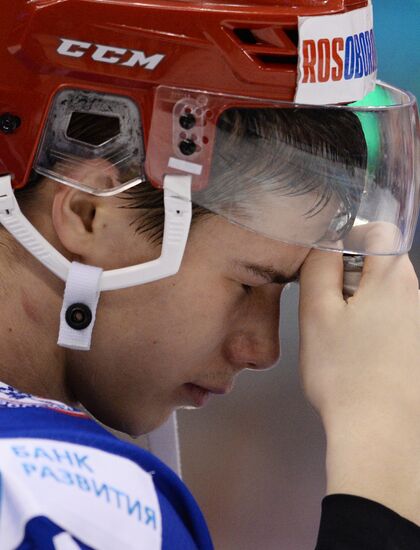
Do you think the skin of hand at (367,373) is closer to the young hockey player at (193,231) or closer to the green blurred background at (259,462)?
the young hockey player at (193,231)

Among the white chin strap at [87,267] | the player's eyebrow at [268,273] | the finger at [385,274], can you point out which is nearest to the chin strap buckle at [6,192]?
the white chin strap at [87,267]

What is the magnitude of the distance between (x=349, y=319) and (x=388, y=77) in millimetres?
1242

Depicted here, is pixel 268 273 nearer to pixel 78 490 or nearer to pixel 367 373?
pixel 367 373

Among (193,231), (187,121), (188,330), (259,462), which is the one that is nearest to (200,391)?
(188,330)

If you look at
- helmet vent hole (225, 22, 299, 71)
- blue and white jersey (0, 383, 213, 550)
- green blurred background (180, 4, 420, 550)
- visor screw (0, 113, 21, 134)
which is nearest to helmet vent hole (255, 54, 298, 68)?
helmet vent hole (225, 22, 299, 71)

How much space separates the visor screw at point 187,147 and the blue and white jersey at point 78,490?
0.26 m

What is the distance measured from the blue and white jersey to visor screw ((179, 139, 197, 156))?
0.85 feet

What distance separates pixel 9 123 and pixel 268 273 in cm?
30

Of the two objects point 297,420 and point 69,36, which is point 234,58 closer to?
point 69,36

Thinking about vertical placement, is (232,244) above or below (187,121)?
below

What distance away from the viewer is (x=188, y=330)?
1123 mm

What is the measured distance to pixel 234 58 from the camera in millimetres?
1002

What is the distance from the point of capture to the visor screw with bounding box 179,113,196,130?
1.03 meters

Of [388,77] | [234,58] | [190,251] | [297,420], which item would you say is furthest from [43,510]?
[388,77]
